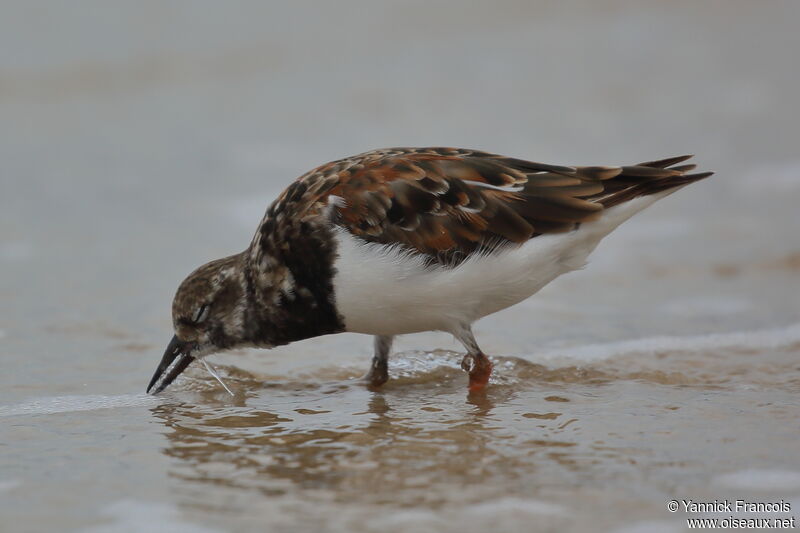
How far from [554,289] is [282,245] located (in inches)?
95.1

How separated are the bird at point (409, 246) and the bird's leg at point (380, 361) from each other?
28cm

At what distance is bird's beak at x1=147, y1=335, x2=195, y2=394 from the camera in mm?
4504

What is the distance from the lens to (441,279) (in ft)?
13.8

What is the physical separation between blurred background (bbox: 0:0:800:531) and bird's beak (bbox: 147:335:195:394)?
122mm

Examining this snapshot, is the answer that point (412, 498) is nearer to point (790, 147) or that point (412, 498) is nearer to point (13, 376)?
point (13, 376)

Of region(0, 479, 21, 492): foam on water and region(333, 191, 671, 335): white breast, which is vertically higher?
region(333, 191, 671, 335): white breast

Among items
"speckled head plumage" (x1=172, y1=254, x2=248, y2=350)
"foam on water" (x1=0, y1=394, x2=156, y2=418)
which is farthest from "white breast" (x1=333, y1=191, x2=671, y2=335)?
"foam on water" (x1=0, y1=394, x2=156, y2=418)

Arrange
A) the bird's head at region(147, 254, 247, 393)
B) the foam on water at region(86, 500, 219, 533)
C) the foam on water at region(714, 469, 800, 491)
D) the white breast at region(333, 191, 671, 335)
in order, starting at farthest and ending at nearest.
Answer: the bird's head at region(147, 254, 247, 393)
the white breast at region(333, 191, 671, 335)
the foam on water at region(714, 469, 800, 491)
the foam on water at region(86, 500, 219, 533)

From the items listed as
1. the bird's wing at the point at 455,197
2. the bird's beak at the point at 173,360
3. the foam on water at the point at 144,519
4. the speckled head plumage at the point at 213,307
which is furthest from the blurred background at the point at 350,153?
the bird's wing at the point at 455,197

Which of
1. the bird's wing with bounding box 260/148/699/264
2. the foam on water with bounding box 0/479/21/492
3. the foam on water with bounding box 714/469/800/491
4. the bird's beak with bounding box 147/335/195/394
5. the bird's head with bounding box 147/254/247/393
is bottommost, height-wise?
the foam on water with bounding box 714/469/800/491

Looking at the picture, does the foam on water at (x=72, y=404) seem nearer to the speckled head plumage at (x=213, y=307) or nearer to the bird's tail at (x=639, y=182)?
the speckled head plumage at (x=213, y=307)

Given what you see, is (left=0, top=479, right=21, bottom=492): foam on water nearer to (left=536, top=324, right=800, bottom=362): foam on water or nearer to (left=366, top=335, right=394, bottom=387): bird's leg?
(left=366, top=335, right=394, bottom=387): bird's leg

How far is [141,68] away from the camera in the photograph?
32.4 ft

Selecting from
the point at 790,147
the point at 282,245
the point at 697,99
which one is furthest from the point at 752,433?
the point at 697,99
